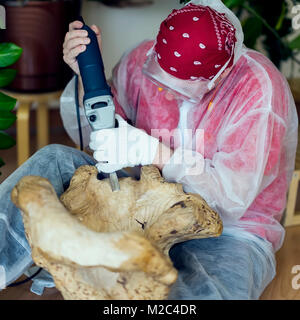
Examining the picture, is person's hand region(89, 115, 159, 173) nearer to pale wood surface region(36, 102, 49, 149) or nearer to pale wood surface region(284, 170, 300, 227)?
pale wood surface region(284, 170, 300, 227)

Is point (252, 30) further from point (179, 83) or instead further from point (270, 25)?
point (179, 83)

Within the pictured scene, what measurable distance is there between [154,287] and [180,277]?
25 centimetres

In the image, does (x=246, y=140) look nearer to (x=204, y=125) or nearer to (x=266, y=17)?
(x=204, y=125)

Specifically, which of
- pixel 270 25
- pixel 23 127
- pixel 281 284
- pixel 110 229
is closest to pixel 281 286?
pixel 281 284

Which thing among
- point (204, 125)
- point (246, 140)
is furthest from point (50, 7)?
point (246, 140)

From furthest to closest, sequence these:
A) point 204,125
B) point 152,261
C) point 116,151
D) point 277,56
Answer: point 277,56 < point 204,125 < point 116,151 < point 152,261

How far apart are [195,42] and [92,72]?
0.23 meters

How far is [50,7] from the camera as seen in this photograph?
5.22 feet

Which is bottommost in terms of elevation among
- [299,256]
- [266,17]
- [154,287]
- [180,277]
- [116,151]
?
[299,256]

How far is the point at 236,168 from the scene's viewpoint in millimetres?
1109

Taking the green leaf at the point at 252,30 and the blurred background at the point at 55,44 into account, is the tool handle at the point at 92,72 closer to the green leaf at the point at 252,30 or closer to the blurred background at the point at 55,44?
the blurred background at the point at 55,44

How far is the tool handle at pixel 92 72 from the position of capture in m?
1.05

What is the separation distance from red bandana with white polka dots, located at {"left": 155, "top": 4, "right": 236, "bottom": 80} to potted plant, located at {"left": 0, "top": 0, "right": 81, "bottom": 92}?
0.66 metres
